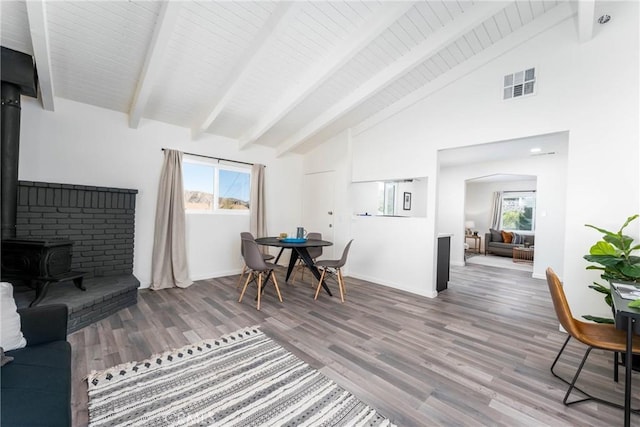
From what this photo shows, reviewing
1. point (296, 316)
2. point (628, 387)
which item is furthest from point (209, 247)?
point (628, 387)

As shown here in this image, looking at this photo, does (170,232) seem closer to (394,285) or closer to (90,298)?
(90,298)

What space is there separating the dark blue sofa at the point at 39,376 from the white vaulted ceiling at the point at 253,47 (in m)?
2.35

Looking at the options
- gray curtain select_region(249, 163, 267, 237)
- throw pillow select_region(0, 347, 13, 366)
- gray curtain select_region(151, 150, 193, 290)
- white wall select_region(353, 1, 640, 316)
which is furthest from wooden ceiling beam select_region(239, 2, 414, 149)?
throw pillow select_region(0, 347, 13, 366)

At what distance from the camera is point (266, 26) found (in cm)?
243

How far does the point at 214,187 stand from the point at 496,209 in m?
8.89

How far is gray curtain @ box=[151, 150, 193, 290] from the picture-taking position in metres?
3.96

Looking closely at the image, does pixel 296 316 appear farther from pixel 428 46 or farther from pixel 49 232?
pixel 428 46

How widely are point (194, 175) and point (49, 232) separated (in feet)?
6.34

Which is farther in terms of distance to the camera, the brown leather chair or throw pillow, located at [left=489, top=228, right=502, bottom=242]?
throw pillow, located at [left=489, top=228, right=502, bottom=242]

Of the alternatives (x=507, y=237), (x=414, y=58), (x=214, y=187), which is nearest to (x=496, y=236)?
(x=507, y=237)

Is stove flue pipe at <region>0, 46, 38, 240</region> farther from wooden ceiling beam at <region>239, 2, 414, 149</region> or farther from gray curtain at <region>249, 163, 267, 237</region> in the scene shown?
gray curtain at <region>249, 163, 267, 237</region>

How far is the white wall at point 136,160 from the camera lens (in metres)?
3.20

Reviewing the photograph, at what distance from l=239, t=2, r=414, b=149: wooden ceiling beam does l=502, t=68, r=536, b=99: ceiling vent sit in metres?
1.72

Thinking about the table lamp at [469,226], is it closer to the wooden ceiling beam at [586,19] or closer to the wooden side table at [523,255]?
the wooden side table at [523,255]
